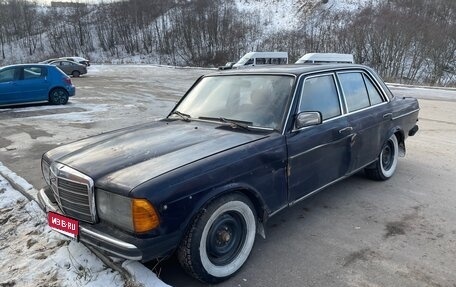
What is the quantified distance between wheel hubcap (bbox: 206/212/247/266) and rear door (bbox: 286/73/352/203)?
638mm

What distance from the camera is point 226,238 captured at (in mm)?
3039

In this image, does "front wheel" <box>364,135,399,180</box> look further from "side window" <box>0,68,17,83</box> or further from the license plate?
"side window" <box>0,68,17,83</box>

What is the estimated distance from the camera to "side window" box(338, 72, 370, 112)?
4.38 meters

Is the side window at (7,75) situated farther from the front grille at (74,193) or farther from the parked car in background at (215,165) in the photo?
the front grille at (74,193)

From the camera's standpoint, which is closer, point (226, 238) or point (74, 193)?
point (74, 193)

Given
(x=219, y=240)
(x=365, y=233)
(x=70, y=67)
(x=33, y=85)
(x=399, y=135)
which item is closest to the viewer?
(x=219, y=240)

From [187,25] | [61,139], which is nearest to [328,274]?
[61,139]

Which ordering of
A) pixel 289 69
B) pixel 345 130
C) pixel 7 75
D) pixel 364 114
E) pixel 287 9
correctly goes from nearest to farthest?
pixel 289 69 < pixel 345 130 < pixel 364 114 < pixel 7 75 < pixel 287 9

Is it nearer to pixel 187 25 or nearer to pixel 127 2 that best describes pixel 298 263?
pixel 187 25

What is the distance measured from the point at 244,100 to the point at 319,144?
87 cm

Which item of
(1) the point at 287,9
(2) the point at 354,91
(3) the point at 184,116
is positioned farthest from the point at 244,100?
(1) the point at 287,9

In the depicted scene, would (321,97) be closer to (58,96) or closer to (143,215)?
(143,215)

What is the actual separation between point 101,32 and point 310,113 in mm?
73063

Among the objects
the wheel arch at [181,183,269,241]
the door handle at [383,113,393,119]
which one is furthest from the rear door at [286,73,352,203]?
the door handle at [383,113,393,119]
